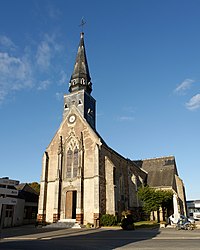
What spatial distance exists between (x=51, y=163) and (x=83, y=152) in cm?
488

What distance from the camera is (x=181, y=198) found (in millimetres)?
41188

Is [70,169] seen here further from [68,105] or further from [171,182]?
[171,182]

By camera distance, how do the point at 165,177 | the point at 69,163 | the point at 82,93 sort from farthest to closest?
the point at 165,177 < the point at 82,93 < the point at 69,163

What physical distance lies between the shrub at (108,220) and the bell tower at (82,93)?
1229 centimetres

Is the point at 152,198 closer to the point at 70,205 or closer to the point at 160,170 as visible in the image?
the point at 70,205

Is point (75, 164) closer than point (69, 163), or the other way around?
point (75, 164)

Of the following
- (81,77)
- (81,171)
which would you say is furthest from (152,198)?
(81,77)

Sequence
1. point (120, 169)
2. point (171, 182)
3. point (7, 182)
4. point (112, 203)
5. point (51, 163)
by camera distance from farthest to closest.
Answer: point (171, 182)
point (120, 169)
point (51, 163)
point (112, 203)
point (7, 182)

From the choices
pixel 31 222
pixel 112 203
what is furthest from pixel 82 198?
pixel 31 222

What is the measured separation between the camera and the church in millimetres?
25578

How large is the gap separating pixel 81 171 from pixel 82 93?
1099 centimetres

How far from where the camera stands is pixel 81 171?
26.8 metres

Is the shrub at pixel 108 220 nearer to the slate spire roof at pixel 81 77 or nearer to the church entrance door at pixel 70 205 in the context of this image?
the church entrance door at pixel 70 205

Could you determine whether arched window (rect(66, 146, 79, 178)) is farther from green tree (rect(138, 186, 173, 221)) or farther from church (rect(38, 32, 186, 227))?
green tree (rect(138, 186, 173, 221))
